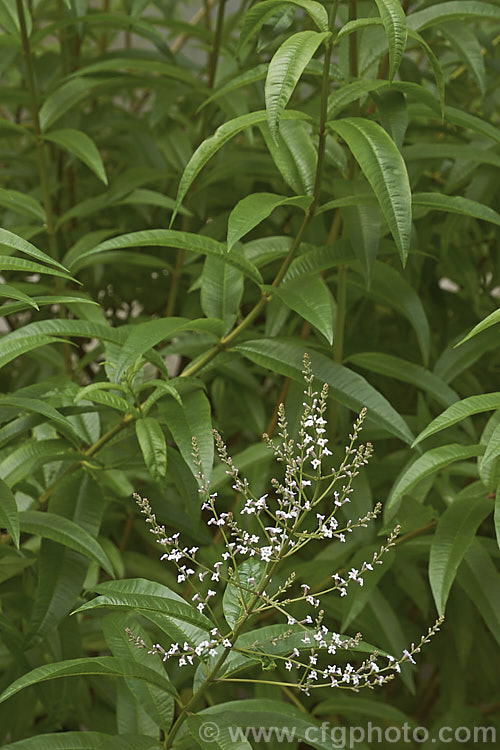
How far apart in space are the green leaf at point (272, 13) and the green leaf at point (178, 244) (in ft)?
0.40

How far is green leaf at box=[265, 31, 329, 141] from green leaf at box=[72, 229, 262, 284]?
9 centimetres

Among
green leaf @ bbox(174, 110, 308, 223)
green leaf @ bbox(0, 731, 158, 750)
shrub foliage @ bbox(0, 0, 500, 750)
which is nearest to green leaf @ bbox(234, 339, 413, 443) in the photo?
shrub foliage @ bbox(0, 0, 500, 750)

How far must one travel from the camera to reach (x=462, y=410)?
0.46 meters

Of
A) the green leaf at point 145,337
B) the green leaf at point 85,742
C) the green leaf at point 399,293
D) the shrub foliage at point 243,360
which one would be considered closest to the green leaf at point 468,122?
the shrub foliage at point 243,360

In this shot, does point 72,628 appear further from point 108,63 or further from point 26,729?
point 108,63

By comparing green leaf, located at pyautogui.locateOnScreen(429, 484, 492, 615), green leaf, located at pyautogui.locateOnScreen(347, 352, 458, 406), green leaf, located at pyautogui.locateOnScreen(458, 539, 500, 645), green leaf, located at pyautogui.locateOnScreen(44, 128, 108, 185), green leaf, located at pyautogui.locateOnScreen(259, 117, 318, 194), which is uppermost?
green leaf, located at pyautogui.locateOnScreen(44, 128, 108, 185)

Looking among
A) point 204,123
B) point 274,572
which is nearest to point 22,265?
point 274,572

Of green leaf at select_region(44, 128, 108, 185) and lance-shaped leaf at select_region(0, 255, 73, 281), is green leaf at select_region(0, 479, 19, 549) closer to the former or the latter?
lance-shaped leaf at select_region(0, 255, 73, 281)

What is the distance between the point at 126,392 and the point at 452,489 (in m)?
0.30

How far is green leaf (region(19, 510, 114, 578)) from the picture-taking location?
1.63 ft

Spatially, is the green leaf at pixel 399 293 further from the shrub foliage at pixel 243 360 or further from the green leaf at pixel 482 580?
the green leaf at pixel 482 580

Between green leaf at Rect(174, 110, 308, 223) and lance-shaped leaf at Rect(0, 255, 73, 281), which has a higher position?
green leaf at Rect(174, 110, 308, 223)

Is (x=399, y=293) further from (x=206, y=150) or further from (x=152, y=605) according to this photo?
(x=152, y=605)

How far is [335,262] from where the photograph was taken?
56 cm
